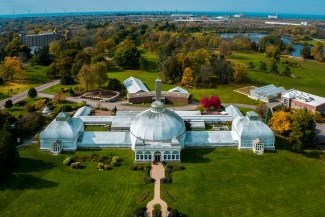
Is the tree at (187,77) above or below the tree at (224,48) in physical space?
below

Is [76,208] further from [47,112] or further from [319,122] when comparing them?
[319,122]

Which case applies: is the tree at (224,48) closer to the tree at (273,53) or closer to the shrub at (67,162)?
the tree at (273,53)

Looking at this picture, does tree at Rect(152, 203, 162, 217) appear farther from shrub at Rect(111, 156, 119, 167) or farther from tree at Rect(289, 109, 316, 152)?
tree at Rect(289, 109, 316, 152)

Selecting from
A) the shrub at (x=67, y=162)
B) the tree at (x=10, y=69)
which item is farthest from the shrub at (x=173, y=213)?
the tree at (x=10, y=69)

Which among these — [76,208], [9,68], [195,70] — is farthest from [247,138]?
[9,68]

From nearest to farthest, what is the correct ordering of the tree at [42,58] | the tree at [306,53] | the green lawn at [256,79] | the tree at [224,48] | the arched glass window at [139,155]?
the arched glass window at [139,155], the green lawn at [256,79], the tree at [42,58], the tree at [224,48], the tree at [306,53]

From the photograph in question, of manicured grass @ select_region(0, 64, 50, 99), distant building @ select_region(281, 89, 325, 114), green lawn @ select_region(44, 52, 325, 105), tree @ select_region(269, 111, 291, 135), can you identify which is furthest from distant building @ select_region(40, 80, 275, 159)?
manicured grass @ select_region(0, 64, 50, 99)

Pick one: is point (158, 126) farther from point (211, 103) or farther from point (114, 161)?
point (211, 103)
